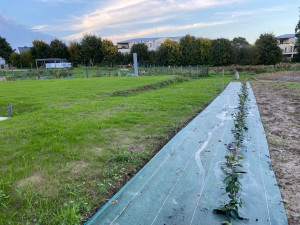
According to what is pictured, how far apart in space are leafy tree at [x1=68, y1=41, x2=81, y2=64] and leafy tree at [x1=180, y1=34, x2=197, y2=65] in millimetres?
18693

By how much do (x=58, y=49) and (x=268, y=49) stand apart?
112ft

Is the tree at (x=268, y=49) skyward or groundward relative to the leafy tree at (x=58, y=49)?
groundward

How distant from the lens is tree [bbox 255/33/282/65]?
92.1 feet

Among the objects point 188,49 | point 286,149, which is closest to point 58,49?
point 188,49

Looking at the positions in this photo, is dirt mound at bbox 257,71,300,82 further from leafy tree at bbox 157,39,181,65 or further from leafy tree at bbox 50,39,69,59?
leafy tree at bbox 50,39,69,59

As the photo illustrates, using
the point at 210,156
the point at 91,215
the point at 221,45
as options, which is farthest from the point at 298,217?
the point at 221,45

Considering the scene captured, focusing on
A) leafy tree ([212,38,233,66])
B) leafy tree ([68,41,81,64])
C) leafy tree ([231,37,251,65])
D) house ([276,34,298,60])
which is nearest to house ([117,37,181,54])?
leafy tree ([68,41,81,64])

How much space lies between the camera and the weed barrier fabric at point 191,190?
1872 millimetres

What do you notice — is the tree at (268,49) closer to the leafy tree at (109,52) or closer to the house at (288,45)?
the house at (288,45)

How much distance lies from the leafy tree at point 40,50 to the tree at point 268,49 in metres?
34.5

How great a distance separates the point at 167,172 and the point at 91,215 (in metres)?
1.05

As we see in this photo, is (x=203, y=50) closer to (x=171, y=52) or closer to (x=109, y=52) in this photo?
(x=171, y=52)

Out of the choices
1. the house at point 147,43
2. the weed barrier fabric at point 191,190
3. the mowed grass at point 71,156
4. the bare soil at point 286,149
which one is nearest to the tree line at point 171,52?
the house at point 147,43

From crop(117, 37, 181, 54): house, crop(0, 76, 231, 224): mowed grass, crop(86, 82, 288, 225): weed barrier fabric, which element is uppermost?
crop(117, 37, 181, 54): house
